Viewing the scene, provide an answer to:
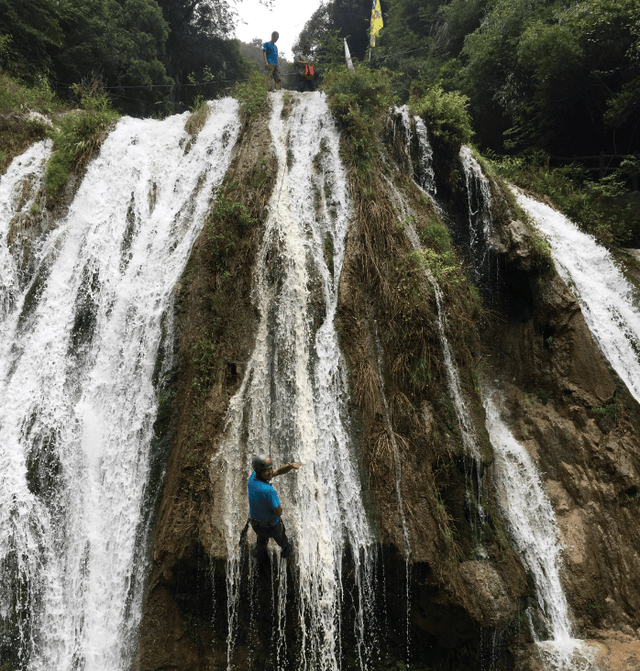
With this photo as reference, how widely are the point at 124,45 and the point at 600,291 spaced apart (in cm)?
1711

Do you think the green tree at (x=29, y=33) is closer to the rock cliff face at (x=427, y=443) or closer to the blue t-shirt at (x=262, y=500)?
the rock cliff face at (x=427, y=443)

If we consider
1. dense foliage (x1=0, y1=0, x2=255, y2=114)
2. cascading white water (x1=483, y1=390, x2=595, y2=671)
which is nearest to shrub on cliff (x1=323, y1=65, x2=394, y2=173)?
dense foliage (x1=0, y1=0, x2=255, y2=114)

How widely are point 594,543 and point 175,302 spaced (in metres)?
7.13

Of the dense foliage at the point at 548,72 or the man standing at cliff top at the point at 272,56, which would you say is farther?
the man standing at cliff top at the point at 272,56

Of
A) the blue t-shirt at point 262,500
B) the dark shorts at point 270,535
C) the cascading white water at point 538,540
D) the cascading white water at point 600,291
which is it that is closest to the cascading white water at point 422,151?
the cascading white water at point 600,291

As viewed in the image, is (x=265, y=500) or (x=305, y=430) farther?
(x=305, y=430)

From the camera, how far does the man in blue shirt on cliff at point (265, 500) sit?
14.2 ft

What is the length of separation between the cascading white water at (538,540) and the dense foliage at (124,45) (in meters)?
12.7

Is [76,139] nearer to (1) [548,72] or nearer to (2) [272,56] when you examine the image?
(2) [272,56]

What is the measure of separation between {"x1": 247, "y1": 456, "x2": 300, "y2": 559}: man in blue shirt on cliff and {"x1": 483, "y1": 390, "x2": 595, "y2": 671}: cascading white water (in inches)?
153

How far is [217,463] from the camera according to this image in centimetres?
529

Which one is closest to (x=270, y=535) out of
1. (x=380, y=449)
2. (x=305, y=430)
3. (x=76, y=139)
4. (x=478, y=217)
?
(x=305, y=430)

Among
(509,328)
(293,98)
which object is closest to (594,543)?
(509,328)

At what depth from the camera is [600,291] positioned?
7895mm
